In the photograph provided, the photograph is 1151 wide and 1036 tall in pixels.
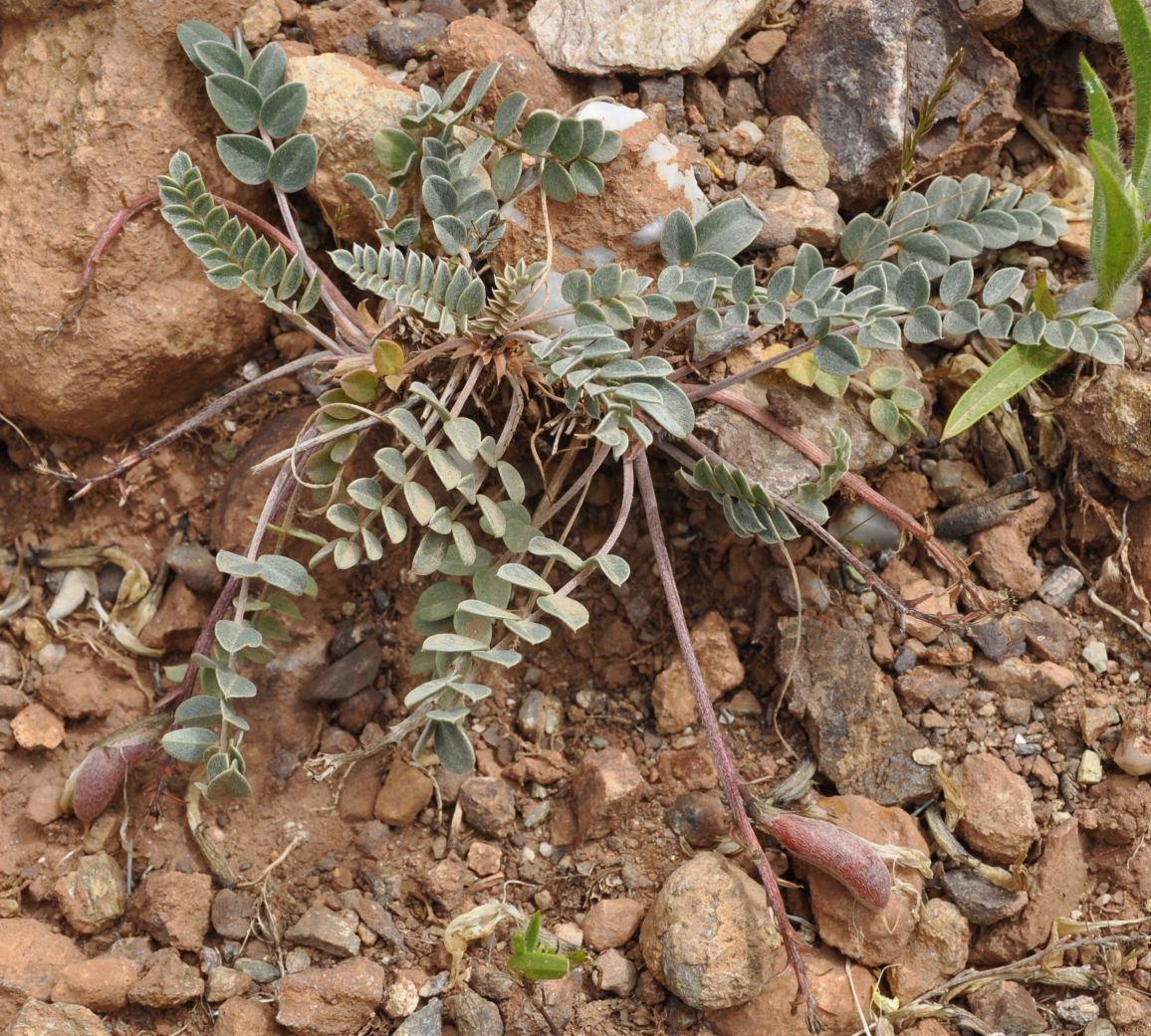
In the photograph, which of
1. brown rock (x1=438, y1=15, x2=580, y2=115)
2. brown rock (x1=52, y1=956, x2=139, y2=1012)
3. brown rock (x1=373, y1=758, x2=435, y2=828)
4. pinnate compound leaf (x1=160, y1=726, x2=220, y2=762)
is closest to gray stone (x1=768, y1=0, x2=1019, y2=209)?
brown rock (x1=438, y1=15, x2=580, y2=115)

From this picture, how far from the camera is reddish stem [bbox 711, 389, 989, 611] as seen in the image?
8.57 feet

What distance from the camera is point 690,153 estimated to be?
2.87 m

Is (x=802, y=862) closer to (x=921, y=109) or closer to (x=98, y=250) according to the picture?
(x=921, y=109)

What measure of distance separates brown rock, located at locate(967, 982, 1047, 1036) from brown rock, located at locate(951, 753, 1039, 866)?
0.26 metres

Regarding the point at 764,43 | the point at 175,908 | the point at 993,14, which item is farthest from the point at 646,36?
the point at 175,908

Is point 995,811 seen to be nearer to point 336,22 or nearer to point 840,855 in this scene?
point 840,855

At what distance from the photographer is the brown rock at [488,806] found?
264 centimetres

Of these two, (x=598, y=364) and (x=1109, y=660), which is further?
(x=1109, y=660)

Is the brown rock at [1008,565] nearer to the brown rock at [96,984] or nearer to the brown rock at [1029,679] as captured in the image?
the brown rock at [1029,679]

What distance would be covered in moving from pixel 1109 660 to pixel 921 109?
1.40 m

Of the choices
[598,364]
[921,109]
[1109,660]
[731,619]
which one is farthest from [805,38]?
[1109,660]

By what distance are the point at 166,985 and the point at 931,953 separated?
5.34 feet

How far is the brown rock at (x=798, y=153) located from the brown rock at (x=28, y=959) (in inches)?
98.2

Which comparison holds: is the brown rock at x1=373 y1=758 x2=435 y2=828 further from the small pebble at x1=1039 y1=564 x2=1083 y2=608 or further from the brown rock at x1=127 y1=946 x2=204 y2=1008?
the small pebble at x1=1039 y1=564 x2=1083 y2=608
